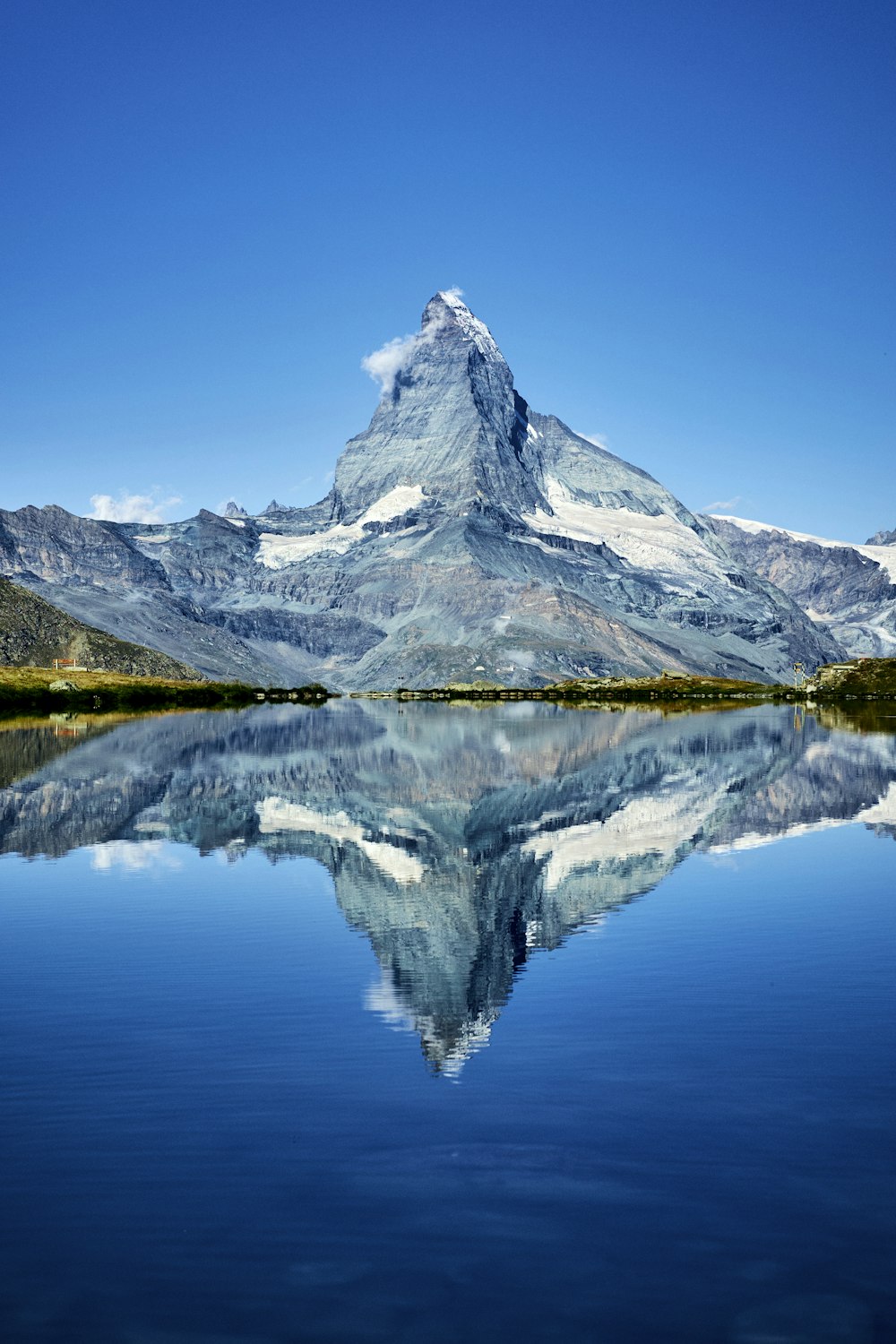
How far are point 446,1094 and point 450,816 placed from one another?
45.1m

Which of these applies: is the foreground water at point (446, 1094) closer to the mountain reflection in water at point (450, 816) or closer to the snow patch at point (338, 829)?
the mountain reflection in water at point (450, 816)

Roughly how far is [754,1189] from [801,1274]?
2321 mm

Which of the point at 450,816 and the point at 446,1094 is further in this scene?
the point at 450,816

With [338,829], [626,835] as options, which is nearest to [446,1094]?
[626,835]

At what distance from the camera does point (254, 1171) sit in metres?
18.0

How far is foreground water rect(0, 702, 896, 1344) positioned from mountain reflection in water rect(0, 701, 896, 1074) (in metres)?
0.36

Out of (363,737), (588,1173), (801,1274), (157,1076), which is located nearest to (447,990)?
(157,1076)

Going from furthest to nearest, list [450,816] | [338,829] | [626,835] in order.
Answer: [450,816], [338,829], [626,835]

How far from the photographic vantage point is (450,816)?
66.3m

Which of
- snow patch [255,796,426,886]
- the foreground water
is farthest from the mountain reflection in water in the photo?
the foreground water

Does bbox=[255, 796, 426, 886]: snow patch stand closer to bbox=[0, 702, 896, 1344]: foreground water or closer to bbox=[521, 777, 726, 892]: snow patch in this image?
bbox=[0, 702, 896, 1344]: foreground water

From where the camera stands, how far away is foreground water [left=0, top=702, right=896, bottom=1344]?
14719mm

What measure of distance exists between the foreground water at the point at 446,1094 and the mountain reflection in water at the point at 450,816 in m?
0.36

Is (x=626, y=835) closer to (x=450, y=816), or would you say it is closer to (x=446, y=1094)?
(x=450, y=816)
